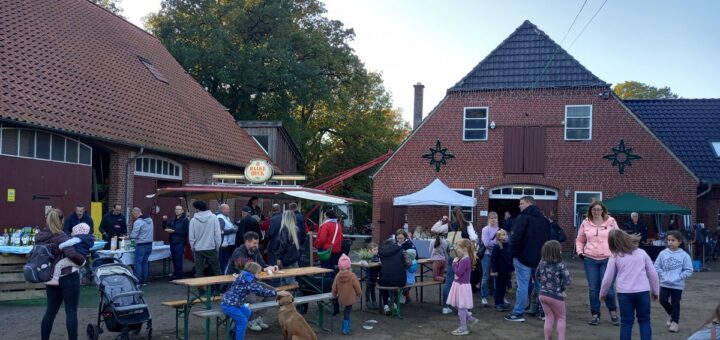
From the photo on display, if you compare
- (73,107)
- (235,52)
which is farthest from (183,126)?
(235,52)

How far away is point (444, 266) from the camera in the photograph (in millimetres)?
12219

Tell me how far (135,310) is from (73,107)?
928cm

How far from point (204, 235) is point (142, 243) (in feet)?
7.19

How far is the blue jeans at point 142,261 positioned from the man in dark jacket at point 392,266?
5781mm

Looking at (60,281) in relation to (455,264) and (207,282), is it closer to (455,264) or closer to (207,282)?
(207,282)

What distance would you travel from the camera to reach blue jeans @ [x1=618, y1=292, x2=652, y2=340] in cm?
732

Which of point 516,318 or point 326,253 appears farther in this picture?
point 326,253

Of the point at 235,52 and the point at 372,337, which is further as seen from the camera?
the point at 235,52

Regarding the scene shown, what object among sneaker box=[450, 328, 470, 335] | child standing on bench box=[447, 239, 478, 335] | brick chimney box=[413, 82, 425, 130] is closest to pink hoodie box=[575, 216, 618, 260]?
child standing on bench box=[447, 239, 478, 335]

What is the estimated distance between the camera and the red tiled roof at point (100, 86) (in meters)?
14.7

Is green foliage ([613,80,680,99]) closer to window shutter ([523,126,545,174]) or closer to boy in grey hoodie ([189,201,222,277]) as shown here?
window shutter ([523,126,545,174])

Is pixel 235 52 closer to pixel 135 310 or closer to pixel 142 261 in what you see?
pixel 142 261

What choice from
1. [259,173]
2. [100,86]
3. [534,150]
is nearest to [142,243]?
[259,173]

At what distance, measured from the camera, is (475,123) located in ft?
78.9
